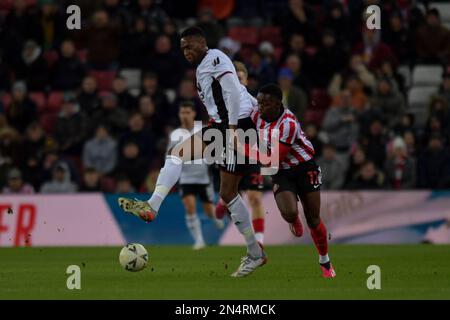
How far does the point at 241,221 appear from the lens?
13.1 m

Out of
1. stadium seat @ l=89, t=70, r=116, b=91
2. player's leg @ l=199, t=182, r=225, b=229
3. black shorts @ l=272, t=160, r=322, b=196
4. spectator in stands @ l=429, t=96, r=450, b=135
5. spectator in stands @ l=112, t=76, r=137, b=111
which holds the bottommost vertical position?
black shorts @ l=272, t=160, r=322, b=196

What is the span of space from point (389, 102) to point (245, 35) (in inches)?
156

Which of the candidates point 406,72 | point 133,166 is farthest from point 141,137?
point 406,72

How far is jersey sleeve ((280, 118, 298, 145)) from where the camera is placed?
497 inches

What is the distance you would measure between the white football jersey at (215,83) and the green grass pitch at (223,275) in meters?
1.81

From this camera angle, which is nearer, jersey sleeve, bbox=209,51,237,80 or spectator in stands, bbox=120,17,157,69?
jersey sleeve, bbox=209,51,237,80

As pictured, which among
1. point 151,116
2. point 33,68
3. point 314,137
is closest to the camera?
point 314,137

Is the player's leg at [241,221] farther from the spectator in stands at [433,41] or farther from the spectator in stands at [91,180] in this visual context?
the spectator in stands at [433,41]

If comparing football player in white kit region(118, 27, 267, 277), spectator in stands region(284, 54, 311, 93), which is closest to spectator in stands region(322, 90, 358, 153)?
spectator in stands region(284, 54, 311, 93)

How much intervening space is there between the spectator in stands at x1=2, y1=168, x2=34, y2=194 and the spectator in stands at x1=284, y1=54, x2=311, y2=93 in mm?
5438

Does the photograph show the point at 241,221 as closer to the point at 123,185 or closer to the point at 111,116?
the point at 123,185

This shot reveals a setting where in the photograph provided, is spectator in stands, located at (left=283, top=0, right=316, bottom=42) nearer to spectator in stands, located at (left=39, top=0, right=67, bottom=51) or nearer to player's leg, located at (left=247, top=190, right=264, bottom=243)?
spectator in stands, located at (left=39, top=0, right=67, bottom=51)

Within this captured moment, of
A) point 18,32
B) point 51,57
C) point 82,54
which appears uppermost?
point 18,32
